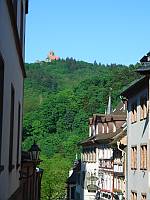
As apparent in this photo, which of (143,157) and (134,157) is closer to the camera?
(143,157)

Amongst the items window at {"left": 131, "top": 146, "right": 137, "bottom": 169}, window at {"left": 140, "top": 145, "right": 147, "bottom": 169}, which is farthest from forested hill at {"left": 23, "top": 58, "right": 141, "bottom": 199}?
window at {"left": 140, "top": 145, "right": 147, "bottom": 169}

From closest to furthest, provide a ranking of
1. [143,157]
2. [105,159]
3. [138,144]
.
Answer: [143,157] < [138,144] < [105,159]

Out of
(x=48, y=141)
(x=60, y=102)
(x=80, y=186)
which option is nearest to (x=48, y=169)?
(x=80, y=186)

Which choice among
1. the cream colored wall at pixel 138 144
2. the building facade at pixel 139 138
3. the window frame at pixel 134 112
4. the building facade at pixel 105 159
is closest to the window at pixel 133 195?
the building facade at pixel 139 138

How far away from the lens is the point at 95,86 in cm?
10606

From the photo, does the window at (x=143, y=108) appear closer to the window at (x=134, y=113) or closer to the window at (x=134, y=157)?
the window at (x=134, y=113)

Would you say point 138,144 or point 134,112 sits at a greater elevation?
point 134,112

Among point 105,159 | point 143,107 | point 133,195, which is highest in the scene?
point 143,107

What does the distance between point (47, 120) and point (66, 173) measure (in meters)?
33.2

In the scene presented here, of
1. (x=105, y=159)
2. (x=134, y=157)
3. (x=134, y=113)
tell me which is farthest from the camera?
(x=105, y=159)

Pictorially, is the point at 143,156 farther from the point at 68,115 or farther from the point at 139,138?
the point at 68,115

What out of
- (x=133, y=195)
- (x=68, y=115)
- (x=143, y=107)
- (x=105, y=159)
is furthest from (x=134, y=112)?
(x=68, y=115)

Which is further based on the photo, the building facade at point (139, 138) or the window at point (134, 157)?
the window at point (134, 157)

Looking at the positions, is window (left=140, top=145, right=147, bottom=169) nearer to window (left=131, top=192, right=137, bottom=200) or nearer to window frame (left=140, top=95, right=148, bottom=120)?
window frame (left=140, top=95, right=148, bottom=120)
